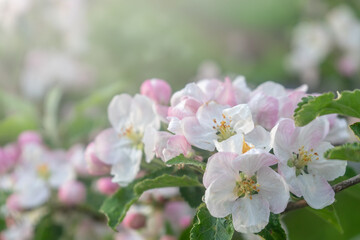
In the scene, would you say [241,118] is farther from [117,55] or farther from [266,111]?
[117,55]

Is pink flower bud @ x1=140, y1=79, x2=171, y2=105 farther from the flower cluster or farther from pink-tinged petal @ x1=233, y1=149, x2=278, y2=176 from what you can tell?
pink-tinged petal @ x1=233, y1=149, x2=278, y2=176

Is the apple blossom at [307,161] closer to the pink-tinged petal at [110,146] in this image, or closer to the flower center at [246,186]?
the flower center at [246,186]

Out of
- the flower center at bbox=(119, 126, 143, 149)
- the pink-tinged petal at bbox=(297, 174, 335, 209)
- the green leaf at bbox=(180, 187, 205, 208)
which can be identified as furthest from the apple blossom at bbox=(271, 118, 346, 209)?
the flower center at bbox=(119, 126, 143, 149)

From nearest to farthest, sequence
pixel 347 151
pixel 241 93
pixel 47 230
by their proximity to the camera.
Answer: pixel 347 151 < pixel 241 93 < pixel 47 230

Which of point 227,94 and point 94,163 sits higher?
point 227,94

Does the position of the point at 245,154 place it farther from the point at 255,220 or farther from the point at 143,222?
the point at 143,222

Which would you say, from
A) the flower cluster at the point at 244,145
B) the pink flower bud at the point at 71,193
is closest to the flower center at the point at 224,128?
the flower cluster at the point at 244,145

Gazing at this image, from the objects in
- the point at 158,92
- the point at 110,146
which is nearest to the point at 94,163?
the point at 110,146
